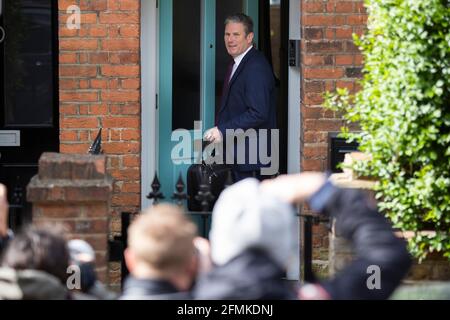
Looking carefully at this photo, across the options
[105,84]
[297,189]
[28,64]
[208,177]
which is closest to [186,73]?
[105,84]

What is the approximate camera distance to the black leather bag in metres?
7.84

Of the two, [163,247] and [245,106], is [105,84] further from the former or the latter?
[163,247]

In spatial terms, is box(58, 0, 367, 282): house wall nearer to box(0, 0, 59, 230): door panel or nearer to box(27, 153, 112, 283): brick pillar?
box(0, 0, 59, 230): door panel

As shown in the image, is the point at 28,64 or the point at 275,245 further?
the point at 28,64

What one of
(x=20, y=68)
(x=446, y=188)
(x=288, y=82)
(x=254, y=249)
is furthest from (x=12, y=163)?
(x=254, y=249)

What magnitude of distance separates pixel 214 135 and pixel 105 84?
90cm

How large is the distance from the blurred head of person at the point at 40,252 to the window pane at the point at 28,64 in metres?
4.61

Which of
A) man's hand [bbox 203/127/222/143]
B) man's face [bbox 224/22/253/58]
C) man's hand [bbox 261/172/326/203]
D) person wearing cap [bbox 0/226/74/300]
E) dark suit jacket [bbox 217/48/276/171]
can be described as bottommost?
person wearing cap [bbox 0/226/74/300]

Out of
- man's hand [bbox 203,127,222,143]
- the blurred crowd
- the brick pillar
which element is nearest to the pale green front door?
man's hand [bbox 203,127,222,143]

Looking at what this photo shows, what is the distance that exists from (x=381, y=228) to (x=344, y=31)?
406cm

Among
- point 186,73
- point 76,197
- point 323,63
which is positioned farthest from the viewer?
point 186,73

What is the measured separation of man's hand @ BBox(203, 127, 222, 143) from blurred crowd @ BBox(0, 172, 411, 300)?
3819mm

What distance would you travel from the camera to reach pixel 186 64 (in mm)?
8477

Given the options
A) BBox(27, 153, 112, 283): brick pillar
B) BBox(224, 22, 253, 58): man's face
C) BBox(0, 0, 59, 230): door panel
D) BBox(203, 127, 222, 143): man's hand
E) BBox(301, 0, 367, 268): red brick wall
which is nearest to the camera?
BBox(27, 153, 112, 283): brick pillar
